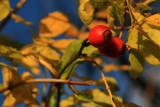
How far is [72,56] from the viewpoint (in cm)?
47

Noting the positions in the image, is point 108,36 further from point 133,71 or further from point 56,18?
point 56,18

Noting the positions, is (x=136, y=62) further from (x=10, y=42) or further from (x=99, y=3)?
(x=10, y=42)

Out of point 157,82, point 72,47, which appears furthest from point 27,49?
point 157,82

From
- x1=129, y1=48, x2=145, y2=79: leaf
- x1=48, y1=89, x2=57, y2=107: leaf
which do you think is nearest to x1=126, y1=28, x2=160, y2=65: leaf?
x1=129, y1=48, x2=145, y2=79: leaf

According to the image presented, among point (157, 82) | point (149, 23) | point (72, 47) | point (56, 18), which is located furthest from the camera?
point (157, 82)

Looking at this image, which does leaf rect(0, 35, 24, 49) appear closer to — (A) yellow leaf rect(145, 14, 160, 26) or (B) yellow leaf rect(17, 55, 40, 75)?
(B) yellow leaf rect(17, 55, 40, 75)

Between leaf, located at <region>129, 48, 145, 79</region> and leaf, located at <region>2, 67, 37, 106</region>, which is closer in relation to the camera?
leaf, located at <region>129, 48, 145, 79</region>

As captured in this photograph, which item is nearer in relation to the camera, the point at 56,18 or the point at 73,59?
the point at 73,59

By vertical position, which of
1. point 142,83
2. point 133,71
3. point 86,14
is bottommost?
point 142,83

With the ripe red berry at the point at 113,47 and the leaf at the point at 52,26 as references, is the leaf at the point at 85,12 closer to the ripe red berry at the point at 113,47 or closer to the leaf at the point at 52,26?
the ripe red berry at the point at 113,47

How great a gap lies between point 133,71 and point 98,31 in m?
0.13

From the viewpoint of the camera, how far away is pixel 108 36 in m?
0.37

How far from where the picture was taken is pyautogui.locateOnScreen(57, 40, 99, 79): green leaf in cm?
46

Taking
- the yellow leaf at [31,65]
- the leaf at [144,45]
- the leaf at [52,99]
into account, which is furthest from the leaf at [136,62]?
the yellow leaf at [31,65]
